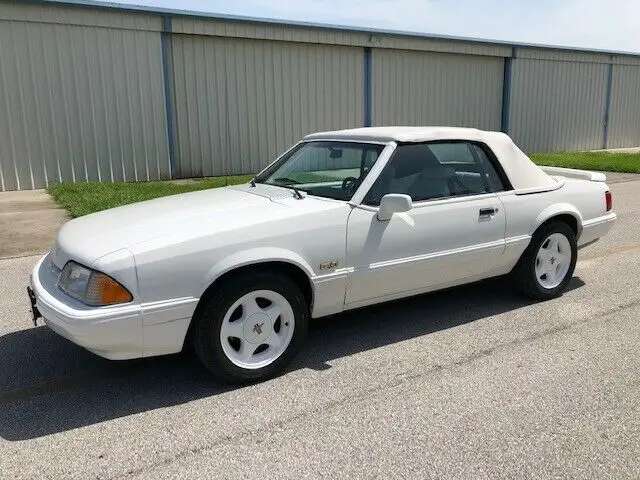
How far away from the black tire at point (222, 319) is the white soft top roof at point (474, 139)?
1447mm

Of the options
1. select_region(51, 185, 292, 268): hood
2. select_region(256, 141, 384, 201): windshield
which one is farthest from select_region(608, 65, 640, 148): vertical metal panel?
select_region(51, 185, 292, 268): hood

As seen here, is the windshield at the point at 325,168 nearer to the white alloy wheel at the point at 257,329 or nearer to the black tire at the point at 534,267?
the white alloy wheel at the point at 257,329

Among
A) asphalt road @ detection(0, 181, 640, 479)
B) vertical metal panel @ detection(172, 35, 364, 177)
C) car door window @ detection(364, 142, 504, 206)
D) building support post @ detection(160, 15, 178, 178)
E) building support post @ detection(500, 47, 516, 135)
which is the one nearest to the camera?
asphalt road @ detection(0, 181, 640, 479)

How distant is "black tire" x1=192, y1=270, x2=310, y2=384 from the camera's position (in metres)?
3.35

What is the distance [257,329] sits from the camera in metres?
3.55

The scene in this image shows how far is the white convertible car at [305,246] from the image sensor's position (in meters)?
3.20

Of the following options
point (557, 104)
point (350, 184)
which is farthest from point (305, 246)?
point (557, 104)

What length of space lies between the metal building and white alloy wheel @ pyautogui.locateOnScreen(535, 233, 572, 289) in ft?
Result: 32.8

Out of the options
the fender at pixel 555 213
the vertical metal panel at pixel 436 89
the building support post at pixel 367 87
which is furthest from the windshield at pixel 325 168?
the vertical metal panel at pixel 436 89

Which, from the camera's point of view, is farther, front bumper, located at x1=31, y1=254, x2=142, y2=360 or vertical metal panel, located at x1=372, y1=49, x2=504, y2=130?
vertical metal panel, located at x1=372, y1=49, x2=504, y2=130

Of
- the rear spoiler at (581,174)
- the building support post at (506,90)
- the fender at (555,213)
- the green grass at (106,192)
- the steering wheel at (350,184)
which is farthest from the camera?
the building support post at (506,90)

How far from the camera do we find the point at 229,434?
118 inches

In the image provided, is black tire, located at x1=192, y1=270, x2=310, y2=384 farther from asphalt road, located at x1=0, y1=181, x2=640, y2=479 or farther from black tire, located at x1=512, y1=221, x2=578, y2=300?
black tire, located at x1=512, y1=221, x2=578, y2=300

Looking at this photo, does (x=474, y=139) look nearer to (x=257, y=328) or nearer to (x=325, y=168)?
(x=325, y=168)
